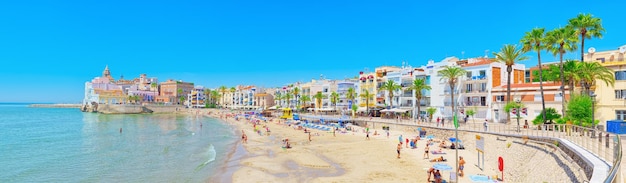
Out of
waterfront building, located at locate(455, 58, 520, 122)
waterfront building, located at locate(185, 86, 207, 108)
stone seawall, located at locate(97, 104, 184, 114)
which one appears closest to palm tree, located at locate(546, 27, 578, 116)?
waterfront building, located at locate(455, 58, 520, 122)

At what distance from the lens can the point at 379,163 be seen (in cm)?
2589

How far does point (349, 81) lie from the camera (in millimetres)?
86438

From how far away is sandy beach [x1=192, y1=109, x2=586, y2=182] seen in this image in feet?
65.9

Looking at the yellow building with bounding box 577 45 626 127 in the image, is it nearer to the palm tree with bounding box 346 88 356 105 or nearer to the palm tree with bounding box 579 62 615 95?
the palm tree with bounding box 579 62 615 95

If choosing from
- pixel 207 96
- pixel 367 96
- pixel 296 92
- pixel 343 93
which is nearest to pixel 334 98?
pixel 343 93

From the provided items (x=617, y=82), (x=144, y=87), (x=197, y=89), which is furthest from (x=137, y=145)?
(x=144, y=87)

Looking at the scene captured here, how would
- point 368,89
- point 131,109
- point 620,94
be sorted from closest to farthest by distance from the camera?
point 620,94
point 368,89
point 131,109

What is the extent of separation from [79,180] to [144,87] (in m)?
177

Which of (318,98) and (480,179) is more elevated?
(318,98)

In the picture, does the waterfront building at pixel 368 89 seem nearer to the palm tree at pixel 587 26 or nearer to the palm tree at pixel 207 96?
the palm tree at pixel 587 26

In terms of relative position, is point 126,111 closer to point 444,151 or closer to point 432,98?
point 432,98

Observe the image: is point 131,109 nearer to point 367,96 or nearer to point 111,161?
point 367,96

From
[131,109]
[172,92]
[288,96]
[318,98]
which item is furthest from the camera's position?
[172,92]

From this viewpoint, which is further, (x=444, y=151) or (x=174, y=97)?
(x=174, y=97)
